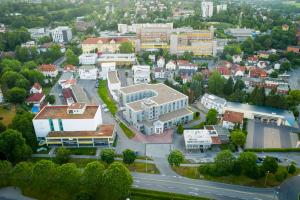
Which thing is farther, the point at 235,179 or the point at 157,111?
the point at 157,111

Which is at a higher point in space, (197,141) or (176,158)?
(176,158)

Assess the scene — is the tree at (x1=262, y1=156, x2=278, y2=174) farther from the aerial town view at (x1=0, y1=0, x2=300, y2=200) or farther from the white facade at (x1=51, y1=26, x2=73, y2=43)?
the white facade at (x1=51, y1=26, x2=73, y2=43)

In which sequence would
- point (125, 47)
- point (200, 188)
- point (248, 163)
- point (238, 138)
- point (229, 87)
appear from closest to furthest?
point (200, 188) < point (248, 163) < point (238, 138) < point (229, 87) < point (125, 47)

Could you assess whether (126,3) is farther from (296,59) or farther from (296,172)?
(296,172)

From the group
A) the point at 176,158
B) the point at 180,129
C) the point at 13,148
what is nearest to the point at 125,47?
the point at 180,129

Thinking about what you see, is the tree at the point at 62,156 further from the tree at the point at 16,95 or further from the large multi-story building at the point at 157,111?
the tree at the point at 16,95

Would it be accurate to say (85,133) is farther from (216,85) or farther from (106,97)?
(216,85)
